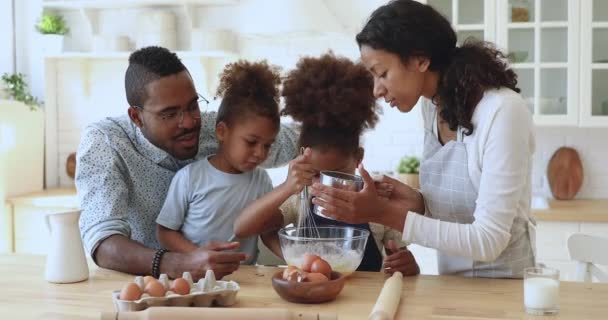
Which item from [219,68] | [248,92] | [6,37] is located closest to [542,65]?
[219,68]

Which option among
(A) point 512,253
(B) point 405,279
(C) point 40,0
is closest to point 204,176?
(B) point 405,279

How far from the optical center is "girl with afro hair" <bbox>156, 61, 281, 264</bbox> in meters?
1.94

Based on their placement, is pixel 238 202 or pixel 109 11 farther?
pixel 109 11

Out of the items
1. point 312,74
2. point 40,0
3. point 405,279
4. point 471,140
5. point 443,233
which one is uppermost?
point 40,0

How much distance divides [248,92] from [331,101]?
0.76 ft

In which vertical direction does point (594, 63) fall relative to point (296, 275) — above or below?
above

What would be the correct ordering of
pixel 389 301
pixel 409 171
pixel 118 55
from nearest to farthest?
pixel 389 301, pixel 409 171, pixel 118 55

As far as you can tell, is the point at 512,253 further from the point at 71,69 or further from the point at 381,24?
the point at 71,69

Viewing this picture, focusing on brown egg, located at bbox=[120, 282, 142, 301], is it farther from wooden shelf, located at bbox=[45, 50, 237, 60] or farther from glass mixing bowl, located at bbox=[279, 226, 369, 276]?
wooden shelf, located at bbox=[45, 50, 237, 60]

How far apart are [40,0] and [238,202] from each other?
305 cm

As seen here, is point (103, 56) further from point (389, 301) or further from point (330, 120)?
point (389, 301)

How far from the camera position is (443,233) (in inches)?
64.7

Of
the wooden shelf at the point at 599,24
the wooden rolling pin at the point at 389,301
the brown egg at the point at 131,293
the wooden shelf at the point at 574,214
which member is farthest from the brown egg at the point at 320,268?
the wooden shelf at the point at 599,24

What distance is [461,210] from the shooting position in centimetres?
178
